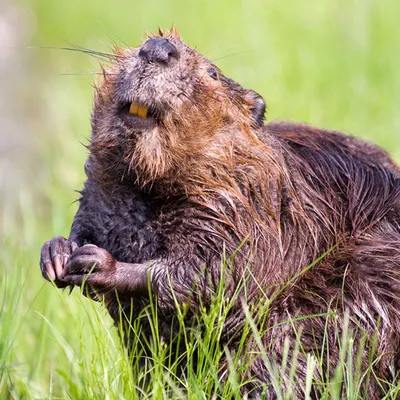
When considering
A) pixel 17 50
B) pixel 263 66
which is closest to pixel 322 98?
pixel 263 66

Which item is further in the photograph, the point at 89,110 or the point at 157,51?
the point at 89,110

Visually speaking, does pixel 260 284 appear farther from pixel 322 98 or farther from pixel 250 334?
pixel 322 98

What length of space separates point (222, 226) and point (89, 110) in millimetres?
4057

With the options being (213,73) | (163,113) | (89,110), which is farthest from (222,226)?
(89,110)

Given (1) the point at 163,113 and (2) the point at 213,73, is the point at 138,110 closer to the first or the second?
(1) the point at 163,113

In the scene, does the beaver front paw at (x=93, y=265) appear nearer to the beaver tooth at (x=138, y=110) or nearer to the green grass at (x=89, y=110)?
the green grass at (x=89, y=110)

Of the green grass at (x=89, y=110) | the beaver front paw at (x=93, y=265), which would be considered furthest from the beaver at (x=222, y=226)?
the green grass at (x=89, y=110)

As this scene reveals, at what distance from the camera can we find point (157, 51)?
3.26 meters

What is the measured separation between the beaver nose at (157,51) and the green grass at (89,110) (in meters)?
0.59

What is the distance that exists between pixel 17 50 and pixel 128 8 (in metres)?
1.34

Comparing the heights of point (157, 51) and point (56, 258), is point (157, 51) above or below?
above

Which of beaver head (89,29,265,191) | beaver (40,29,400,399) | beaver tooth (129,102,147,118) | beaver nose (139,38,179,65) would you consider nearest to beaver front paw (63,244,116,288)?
beaver (40,29,400,399)

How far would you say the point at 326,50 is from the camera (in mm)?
7137

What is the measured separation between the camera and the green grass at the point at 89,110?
3412 mm
